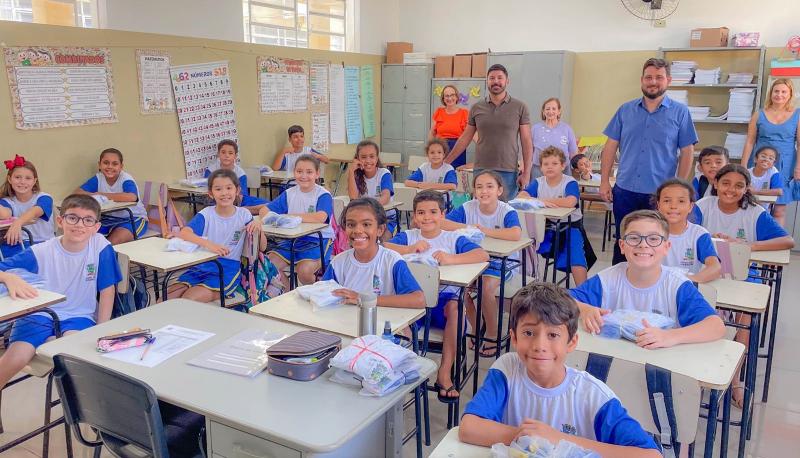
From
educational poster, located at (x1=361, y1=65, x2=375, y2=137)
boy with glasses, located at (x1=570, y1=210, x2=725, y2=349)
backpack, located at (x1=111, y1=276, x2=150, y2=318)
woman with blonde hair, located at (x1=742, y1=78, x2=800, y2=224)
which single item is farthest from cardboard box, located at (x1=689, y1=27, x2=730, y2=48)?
backpack, located at (x1=111, y1=276, x2=150, y2=318)

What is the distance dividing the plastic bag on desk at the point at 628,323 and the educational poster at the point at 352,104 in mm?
6692

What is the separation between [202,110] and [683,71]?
17.2 feet

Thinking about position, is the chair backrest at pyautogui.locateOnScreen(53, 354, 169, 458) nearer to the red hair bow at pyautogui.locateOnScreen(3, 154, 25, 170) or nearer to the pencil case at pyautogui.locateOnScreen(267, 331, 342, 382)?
the pencil case at pyautogui.locateOnScreen(267, 331, 342, 382)

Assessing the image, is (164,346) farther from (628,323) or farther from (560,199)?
(560,199)

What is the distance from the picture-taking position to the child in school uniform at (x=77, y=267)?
113 inches

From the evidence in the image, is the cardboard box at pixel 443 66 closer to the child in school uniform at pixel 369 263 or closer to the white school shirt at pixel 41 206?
the white school shirt at pixel 41 206

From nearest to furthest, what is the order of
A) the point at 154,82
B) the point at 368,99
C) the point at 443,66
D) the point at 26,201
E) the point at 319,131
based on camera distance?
the point at 26,201 < the point at 154,82 < the point at 319,131 < the point at 443,66 < the point at 368,99

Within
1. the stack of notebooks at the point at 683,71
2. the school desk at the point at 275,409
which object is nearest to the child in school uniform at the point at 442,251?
the school desk at the point at 275,409

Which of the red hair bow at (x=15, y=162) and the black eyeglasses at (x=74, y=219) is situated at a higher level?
the red hair bow at (x=15, y=162)

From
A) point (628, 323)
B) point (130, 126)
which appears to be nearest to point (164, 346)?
point (628, 323)

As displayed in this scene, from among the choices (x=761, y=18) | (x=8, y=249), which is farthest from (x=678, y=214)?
(x=761, y=18)

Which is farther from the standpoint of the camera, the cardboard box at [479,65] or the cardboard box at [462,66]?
the cardboard box at [462,66]

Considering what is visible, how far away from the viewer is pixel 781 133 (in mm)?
5984

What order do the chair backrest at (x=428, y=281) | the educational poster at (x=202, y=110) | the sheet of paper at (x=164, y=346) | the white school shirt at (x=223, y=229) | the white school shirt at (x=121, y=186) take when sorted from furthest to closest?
the educational poster at (x=202, y=110) < the white school shirt at (x=121, y=186) < the white school shirt at (x=223, y=229) < the chair backrest at (x=428, y=281) < the sheet of paper at (x=164, y=346)
